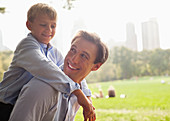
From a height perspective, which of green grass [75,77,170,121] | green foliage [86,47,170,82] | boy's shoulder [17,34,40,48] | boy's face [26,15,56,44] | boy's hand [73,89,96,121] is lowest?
green foliage [86,47,170,82]

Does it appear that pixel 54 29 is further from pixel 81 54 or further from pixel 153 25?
pixel 153 25

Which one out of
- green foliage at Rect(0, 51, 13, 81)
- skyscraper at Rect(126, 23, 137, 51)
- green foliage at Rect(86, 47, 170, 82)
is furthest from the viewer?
skyscraper at Rect(126, 23, 137, 51)

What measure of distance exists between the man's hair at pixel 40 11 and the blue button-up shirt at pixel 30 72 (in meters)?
0.17

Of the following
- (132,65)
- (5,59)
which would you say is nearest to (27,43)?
(5,59)

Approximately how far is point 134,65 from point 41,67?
18.0 m

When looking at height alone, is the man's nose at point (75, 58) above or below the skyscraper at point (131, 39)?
above

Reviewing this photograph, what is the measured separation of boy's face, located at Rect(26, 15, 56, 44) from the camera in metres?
1.06

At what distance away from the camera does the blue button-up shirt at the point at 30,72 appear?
2.74 ft

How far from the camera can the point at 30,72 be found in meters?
0.87

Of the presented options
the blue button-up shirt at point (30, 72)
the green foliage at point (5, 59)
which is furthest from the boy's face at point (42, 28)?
the green foliage at point (5, 59)

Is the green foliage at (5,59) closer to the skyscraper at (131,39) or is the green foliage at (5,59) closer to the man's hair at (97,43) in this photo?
the man's hair at (97,43)

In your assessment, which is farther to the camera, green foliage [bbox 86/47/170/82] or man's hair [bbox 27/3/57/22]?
green foliage [bbox 86/47/170/82]

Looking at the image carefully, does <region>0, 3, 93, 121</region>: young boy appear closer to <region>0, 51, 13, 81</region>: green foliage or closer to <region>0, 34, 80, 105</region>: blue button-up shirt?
<region>0, 34, 80, 105</region>: blue button-up shirt

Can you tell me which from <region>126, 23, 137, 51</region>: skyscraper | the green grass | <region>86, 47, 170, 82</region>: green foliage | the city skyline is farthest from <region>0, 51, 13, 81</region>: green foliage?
<region>126, 23, 137, 51</region>: skyscraper
